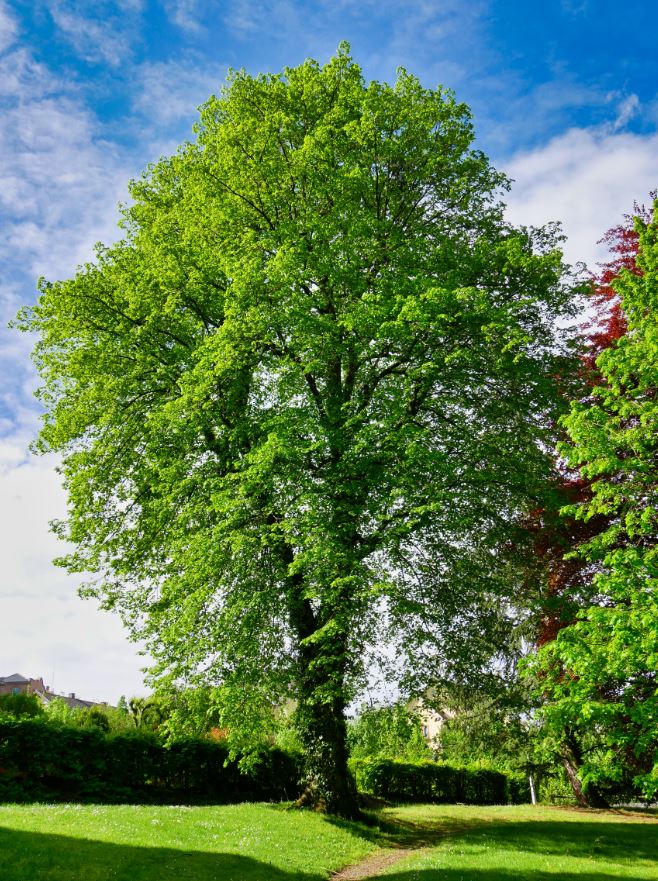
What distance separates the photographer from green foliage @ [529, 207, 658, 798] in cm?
938

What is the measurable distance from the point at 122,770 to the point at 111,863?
1138 centimetres

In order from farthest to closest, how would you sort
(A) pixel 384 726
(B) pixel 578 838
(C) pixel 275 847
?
(B) pixel 578 838 → (A) pixel 384 726 → (C) pixel 275 847

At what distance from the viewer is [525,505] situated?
55.5ft

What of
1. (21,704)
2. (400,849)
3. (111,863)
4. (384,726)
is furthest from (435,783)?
(111,863)

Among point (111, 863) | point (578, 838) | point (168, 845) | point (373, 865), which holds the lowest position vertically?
point (578, 838)

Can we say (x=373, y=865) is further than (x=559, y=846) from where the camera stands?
No

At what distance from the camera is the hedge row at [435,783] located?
1064 inches

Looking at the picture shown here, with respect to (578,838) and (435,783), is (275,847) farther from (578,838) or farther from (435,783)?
(435,783)

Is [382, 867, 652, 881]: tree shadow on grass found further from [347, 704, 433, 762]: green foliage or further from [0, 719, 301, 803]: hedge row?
[0, 719, 301, 803]: hedge row

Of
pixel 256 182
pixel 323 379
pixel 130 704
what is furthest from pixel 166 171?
pixel 130 704

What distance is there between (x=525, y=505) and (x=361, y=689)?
21.4 ft

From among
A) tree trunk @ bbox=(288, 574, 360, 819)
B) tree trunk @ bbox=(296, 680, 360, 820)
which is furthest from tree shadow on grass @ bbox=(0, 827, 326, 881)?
tree trunk @ bbox=(296, 680, 360, 820)

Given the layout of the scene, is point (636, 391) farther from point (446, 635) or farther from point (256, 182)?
point (256, 182)

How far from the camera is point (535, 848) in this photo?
13.6 m
